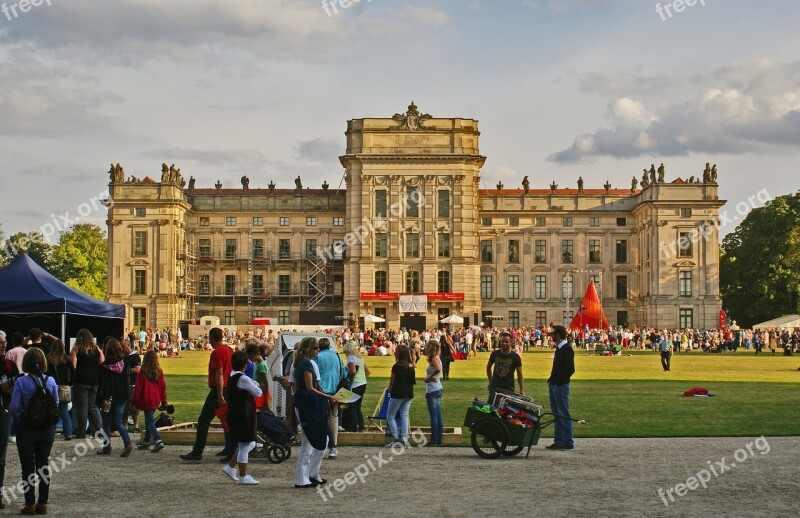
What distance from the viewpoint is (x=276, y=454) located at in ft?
53.5

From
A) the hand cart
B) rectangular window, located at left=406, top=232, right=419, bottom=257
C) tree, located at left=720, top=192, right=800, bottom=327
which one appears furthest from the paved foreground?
tree, located at left=720, top=192, right=800, bottom=327

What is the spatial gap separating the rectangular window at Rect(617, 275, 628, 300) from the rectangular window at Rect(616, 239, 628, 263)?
1.36 meters

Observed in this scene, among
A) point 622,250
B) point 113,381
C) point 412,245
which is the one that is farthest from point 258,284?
point 113,381

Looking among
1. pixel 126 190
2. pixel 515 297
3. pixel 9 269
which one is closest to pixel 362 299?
pixel 515 297

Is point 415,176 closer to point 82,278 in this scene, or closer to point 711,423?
point 82,278

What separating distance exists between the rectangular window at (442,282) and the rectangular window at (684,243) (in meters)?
17.7

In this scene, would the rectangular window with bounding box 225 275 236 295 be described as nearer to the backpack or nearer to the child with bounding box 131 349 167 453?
the child with bounding box 131 349 167 453

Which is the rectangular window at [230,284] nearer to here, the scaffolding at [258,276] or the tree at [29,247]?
the scaffolding at [258,276]

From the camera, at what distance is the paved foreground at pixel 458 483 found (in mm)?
12352

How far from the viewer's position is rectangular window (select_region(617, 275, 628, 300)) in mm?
88562

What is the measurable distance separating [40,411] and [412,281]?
7093cm

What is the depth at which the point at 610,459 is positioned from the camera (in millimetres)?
16328

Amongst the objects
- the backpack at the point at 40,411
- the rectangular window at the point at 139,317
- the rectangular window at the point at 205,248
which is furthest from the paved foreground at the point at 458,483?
the rectangular window at the point at 205,248

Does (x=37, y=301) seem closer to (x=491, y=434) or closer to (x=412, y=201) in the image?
(x=491, y=434)
